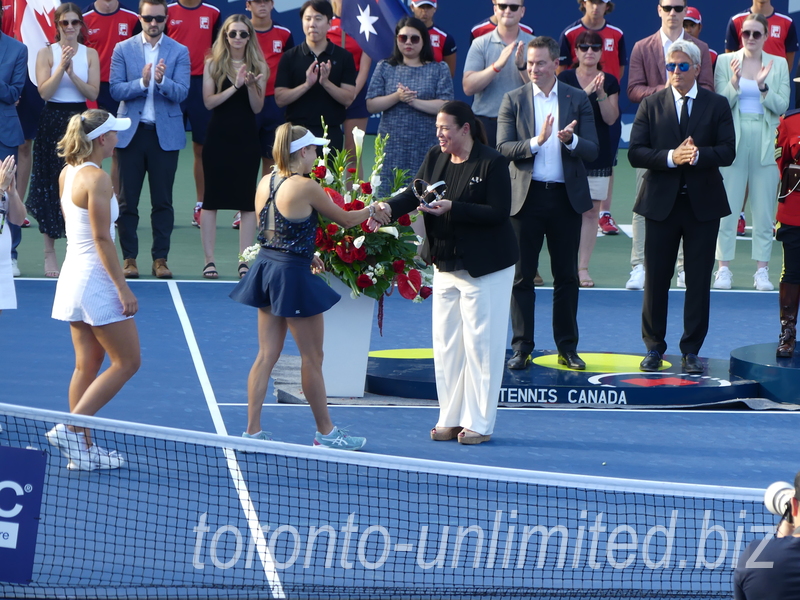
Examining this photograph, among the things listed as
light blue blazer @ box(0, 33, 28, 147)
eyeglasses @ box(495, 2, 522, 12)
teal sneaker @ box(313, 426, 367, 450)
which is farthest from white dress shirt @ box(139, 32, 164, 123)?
teal sneaker @ box(313, 426, 367, 450)

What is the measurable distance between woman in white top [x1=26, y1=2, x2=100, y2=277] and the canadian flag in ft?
1.25

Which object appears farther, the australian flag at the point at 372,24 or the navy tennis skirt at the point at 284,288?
the australian flag at the point at 372,24

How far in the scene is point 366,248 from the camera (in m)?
8.23

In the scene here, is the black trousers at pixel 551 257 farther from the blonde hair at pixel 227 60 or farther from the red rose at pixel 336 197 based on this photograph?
the blonde hair at pixel 227 60

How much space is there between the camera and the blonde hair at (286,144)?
6871 mm

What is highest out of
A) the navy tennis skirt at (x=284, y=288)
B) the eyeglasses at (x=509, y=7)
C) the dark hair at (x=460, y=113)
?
the eyeglasses at (x=509, y=7)

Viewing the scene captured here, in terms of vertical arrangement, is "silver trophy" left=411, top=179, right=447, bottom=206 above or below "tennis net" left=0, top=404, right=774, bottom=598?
above

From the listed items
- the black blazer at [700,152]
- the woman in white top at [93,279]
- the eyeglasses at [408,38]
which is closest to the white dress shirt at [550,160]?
the black blazer at [700,152]

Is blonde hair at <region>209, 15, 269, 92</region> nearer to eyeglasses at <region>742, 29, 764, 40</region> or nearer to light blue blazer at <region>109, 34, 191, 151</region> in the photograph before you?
light blue blazer at <region>109, 34, 191, 151</region>

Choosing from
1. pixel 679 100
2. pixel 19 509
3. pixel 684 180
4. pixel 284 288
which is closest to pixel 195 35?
pixel 679 100

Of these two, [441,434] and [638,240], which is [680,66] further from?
[638,240]

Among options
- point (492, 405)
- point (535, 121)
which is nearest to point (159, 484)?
point (492, 405)

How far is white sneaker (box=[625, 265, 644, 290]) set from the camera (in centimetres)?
1224

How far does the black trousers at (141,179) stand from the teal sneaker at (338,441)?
17.1ft
